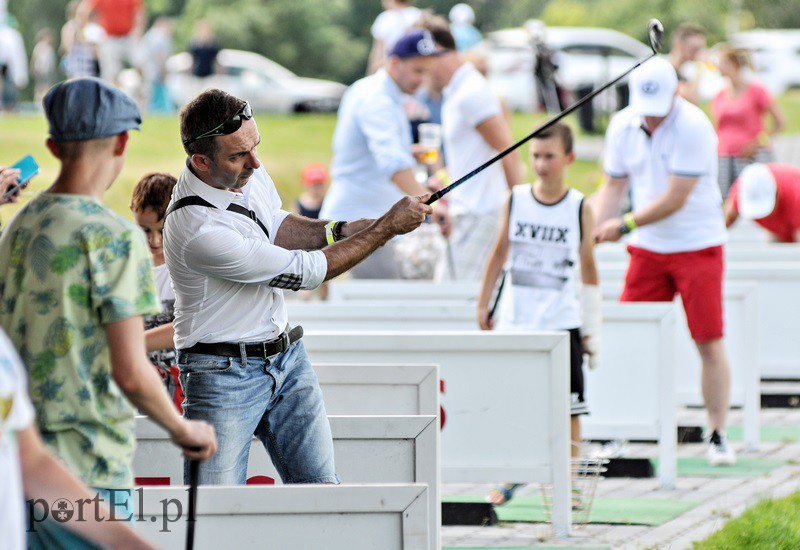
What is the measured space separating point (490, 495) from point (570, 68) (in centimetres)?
2782

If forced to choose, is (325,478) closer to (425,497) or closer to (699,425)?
(425,497)

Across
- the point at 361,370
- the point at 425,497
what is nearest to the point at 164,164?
the point at 361,370

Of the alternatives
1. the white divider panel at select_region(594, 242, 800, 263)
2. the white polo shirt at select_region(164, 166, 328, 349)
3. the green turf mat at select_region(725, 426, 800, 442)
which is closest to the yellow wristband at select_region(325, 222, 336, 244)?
the white polo shirt at select_region(164, 166, 328, 349)

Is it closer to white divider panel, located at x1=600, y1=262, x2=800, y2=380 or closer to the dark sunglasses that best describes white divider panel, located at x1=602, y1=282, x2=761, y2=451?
white divider panel, located at x1=600, y1=262, x2=800, y2=380

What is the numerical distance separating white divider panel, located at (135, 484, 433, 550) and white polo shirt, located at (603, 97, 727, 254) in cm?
440

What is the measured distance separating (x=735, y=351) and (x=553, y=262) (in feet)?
7.85

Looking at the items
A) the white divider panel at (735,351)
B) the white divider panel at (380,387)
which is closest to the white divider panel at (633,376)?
the white divider panel at (735,351)

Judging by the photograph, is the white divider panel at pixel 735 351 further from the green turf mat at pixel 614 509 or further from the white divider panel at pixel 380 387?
the white divider panel at pixel 380 387

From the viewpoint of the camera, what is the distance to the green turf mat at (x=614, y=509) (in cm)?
713

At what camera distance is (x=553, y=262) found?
284 inches

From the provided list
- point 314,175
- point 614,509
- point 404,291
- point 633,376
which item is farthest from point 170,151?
point 614,509

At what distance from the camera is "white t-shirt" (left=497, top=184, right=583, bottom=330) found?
7223 mm

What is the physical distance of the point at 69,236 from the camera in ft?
11.8

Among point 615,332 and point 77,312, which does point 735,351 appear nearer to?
point 615,332
